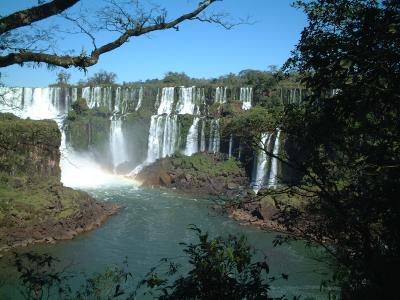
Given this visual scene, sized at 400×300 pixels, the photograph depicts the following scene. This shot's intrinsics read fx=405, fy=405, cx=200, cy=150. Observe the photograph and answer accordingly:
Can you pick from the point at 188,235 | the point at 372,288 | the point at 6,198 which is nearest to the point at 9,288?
the point at 6,198

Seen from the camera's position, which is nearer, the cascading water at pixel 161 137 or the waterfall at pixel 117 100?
the cascading water at pixel 161 137

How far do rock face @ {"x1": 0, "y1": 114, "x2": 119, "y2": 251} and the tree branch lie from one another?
44.7 ft

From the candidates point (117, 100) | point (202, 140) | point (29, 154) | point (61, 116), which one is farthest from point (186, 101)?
point (29, 154)

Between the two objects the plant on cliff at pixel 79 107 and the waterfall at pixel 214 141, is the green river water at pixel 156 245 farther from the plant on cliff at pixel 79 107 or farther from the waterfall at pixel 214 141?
the plant on cliff at pixel 79 107

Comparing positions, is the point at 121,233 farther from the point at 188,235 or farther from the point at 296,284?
the point at 296,284

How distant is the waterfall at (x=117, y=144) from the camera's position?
4259cm

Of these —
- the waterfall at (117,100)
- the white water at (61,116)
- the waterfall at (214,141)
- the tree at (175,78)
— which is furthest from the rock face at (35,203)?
the tree at (175,78)

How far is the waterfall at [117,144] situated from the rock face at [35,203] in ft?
Answer: 53.5

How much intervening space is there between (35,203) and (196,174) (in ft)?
54.4

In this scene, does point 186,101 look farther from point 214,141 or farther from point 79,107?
point 79,107

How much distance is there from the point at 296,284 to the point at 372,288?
1152cm

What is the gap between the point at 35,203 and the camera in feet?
66.8

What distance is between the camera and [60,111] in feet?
148

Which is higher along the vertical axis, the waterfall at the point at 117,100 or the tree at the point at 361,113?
the waterfall at the point at 117,100
